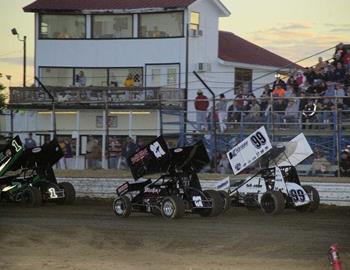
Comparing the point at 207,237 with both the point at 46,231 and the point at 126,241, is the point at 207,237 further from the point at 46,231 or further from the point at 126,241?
the point at 46,231

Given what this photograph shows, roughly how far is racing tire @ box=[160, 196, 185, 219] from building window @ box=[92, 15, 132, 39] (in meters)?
22.8

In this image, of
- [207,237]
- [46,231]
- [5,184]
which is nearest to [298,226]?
[207,237]

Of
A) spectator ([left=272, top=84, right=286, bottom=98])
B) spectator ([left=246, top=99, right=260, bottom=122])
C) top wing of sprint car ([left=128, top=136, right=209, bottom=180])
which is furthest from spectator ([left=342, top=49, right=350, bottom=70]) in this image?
top wing of sprint car ([left=128, top=136, right=209, bottom=180])

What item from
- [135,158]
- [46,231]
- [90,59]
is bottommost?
[46,231]

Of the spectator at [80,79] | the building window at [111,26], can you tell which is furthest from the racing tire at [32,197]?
the building window at [111,26]

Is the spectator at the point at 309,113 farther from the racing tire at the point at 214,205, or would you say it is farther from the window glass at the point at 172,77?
the window glass at the point at 172,77

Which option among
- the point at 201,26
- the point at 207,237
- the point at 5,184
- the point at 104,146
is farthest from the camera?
the point at 201,26

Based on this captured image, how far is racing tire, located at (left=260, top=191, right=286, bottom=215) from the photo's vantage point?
49.3 ft

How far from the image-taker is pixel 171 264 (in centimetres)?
933

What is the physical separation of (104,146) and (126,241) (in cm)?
920

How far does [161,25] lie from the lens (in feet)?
118

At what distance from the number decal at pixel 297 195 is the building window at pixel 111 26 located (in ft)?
73.0

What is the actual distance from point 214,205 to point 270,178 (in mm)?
1786

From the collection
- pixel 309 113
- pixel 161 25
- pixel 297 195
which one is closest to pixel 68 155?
pixel 309 113
